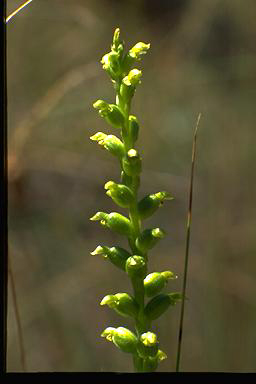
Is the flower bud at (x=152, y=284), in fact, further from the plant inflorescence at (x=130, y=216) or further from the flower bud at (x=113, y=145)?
the flower bud at (x=113, y=145)

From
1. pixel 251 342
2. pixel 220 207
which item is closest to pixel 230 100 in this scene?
pixel 220 207

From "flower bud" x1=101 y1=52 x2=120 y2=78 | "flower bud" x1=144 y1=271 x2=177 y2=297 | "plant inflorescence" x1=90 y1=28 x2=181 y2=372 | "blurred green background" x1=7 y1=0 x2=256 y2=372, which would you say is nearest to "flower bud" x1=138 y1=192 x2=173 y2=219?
"plant inflorescence" x1=90 y1=28 x2=181 y2=372

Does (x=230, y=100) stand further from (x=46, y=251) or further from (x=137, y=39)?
(x=46, y=251)

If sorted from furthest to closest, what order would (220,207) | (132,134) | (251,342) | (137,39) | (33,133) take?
1. (137,39)
2. (33,133)
3. (220,207)
4. (251,342)
5. (132,134)

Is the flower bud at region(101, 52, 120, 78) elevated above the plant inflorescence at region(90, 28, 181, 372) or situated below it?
above

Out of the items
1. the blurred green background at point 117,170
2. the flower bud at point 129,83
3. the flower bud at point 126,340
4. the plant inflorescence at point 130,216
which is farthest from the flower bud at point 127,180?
the blurred green background at point 117,170

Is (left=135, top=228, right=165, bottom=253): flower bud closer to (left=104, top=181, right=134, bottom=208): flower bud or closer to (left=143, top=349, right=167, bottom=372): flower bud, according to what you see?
(left=104, top=181, right=134, bottom=208): flower bud
